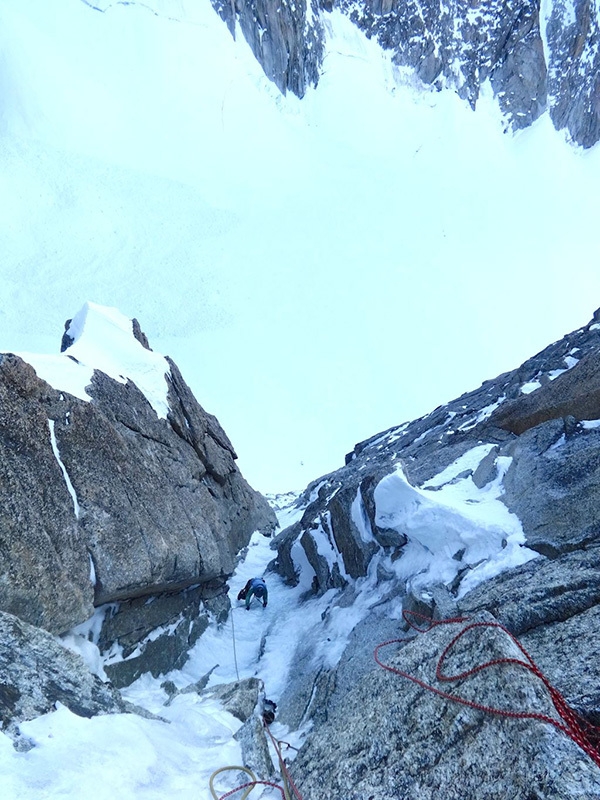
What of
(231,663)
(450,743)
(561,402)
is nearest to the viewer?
(450,743)

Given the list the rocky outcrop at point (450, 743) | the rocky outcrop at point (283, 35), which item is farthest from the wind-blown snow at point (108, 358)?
the rocky outcrop at point (283, 35)

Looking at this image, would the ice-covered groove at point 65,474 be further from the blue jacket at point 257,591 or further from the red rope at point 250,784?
the blue jacket at point 257,591

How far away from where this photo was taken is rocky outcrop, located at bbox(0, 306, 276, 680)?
5.56 m

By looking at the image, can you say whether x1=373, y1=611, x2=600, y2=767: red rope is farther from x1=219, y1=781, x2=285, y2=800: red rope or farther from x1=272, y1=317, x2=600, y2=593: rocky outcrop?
x1=272, y1=317, x2=600, y2=593: rocky outcrop

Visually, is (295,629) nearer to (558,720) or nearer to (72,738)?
(72,738)

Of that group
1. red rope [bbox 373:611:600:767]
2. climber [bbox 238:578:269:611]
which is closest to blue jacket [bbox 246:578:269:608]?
climber [bbox 238:578:269:611]

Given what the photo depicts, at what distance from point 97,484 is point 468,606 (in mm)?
4833

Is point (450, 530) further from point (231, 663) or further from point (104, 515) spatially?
point (104, 515)

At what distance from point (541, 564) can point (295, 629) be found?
449cm

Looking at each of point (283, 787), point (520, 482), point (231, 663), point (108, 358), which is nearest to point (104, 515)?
point (231, 663)

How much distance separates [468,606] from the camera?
588cm

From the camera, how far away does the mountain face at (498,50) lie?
5378 centimetres

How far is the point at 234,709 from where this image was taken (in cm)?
561

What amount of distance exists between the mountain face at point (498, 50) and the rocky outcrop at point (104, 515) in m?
49.1
